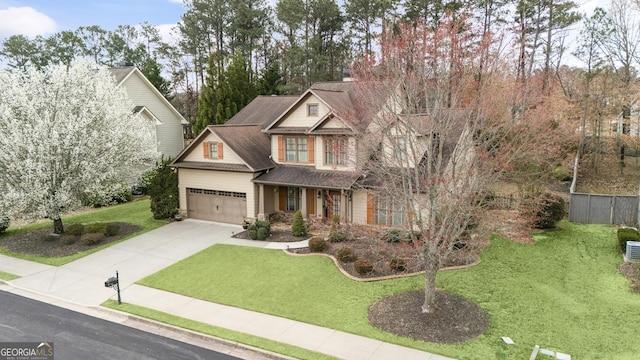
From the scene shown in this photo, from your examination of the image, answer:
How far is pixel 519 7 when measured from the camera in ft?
103

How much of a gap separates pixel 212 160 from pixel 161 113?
15.0 meters

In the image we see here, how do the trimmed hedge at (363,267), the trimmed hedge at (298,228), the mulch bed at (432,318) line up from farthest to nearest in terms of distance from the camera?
the trimmed hedge at (298,228)
the trimmed hedge at (363,267)
the mulch bed at (432,318)

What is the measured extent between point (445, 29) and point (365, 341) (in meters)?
9.83

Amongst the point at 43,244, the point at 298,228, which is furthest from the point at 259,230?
the point at 43,244

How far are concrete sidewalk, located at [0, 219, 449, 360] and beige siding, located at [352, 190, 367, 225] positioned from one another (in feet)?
12.1

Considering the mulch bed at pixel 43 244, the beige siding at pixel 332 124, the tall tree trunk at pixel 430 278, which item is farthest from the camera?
the beige siding at pixel 332 124

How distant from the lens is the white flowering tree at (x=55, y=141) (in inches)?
752

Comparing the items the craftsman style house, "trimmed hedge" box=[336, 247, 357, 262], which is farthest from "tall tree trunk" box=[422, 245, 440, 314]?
the craftsman style house

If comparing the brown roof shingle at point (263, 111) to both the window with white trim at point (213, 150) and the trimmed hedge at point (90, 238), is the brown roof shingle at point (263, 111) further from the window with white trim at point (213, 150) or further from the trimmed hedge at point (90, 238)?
the trimmed hedge at point (90, 238)

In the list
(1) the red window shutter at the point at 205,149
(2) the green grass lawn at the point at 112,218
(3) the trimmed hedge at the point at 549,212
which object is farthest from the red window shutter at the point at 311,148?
(3) the trimmed hedge at the point at 549,212

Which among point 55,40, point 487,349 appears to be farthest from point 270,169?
point 55,40

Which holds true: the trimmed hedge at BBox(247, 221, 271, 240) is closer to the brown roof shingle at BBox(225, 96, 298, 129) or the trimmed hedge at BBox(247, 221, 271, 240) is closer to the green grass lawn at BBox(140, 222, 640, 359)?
the green grass lawn at BBox(140, 222, 640, 359)

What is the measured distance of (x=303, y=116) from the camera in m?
23.7

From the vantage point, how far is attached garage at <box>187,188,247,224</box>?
2395cm
